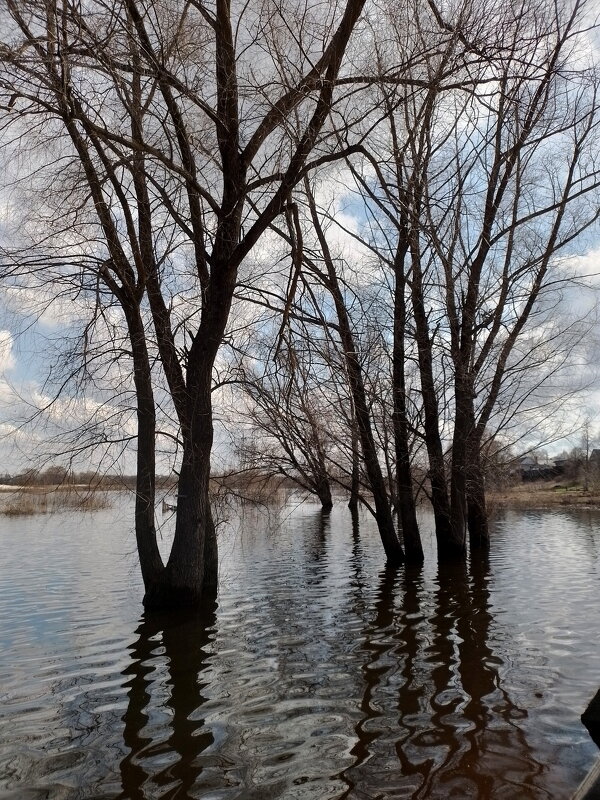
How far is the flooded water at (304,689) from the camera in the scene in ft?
12.6

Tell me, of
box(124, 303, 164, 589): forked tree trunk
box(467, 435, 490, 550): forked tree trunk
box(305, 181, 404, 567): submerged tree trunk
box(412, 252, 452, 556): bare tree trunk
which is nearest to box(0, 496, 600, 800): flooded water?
box(124, 303, 164, 589): forked tree trunk

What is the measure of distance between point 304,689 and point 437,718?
1247mm

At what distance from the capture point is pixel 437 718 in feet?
15.6

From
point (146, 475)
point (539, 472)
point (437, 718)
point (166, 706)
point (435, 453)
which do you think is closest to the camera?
point (437, 718)

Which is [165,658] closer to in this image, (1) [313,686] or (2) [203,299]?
(1) [313,686]

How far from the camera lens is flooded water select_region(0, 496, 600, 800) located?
3.85 metres

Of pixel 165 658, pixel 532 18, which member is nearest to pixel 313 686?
pixel 165 658

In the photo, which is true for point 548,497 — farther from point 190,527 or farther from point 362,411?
point 190,527

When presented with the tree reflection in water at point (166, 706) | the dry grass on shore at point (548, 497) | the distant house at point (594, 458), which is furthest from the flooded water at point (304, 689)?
the distant house at point (594, 458)

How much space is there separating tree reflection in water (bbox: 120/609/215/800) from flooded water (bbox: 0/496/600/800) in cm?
2

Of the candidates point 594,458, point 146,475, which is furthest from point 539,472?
point 146,475

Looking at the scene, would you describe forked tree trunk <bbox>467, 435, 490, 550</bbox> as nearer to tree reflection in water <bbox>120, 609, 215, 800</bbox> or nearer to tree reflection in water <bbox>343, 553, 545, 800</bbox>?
tree reflection in water <bbox>343, 553, 545, 800</bbox>

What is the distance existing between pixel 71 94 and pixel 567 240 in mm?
11557

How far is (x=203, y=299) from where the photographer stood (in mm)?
8992
